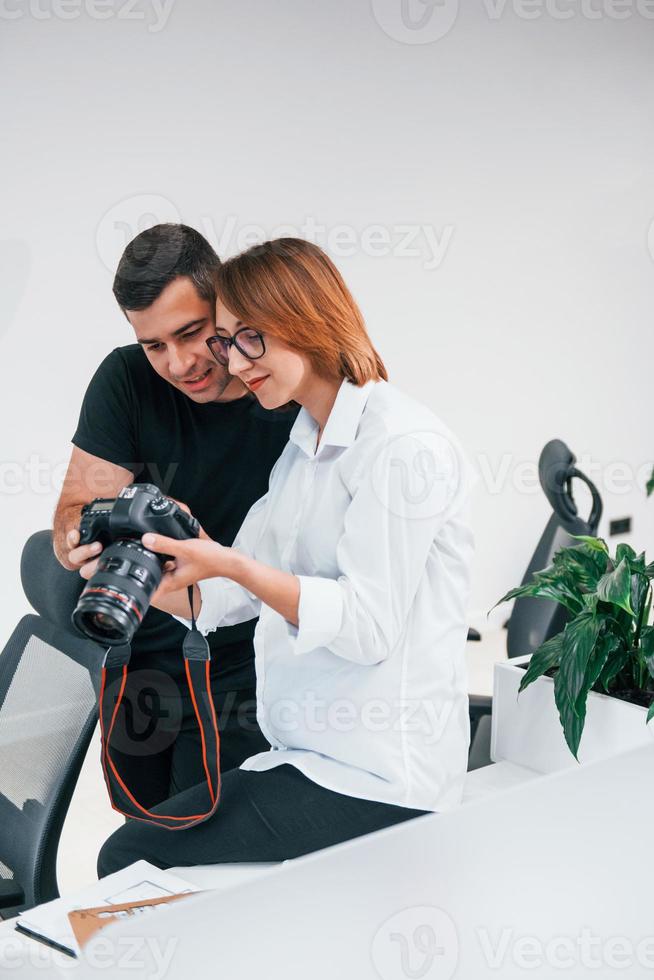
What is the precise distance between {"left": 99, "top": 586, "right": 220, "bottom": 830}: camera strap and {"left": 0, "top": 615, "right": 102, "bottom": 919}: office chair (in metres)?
0.07

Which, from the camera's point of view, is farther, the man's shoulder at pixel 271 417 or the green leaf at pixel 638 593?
the man's shoulder at pixel 271 417

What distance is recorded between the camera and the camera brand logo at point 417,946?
0.46 metres

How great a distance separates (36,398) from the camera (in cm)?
326

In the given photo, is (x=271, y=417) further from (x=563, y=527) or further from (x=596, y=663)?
(x=563, y=527)

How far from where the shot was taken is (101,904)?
45.9 inches

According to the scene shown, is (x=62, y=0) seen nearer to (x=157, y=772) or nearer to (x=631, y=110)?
(x=157, y=772)

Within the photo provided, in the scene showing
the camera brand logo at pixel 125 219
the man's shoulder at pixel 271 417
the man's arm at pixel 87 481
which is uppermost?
the camera brand logo at pixel 125 219

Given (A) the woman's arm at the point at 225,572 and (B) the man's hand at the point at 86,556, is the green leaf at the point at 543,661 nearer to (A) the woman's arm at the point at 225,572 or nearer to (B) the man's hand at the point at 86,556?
(A) the woman's arm at the point at 225,572

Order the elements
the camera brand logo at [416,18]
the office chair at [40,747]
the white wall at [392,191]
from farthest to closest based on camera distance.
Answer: the camera brand logo at [416,18] < the white wall at [392,191] < the office chair at [40,747]

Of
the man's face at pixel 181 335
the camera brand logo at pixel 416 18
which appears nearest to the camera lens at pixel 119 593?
the man's face at pixel 181 335

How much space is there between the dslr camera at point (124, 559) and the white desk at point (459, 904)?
0.73m

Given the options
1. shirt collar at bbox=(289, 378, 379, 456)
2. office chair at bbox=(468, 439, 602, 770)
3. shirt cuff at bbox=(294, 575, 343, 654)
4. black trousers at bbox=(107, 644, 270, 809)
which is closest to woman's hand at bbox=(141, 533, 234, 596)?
shirt cuff at bbox=(294, 575, 343, 654)

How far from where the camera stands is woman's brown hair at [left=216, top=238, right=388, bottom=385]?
1382mm

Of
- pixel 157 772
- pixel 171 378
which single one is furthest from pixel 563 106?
pixel 157 772
